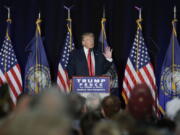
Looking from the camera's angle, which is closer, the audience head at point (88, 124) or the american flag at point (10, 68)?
the audience head at point (88, 124)

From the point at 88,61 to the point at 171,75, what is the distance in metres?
2.18

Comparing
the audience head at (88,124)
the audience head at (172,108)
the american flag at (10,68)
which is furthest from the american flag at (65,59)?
the audience head at (88,124)

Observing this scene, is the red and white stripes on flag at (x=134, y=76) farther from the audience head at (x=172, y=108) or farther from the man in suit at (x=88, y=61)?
the audience head at (x=172, y=108)

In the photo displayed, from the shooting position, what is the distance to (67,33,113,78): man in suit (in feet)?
23.3

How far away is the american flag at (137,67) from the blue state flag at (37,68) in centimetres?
Result: 165

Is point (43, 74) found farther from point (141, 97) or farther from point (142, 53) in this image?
point (141, 97)

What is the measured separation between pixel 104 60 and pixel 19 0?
297 cm

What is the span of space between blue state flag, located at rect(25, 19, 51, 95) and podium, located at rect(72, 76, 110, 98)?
7.15 feet

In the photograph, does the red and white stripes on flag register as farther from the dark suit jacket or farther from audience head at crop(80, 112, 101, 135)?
audience head at crop(80, 112, 101, 135)

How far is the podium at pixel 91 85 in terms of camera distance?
252 inches

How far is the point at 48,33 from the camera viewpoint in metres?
8.91

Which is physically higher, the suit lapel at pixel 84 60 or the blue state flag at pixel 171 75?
the suit lapel at pixel 84 60

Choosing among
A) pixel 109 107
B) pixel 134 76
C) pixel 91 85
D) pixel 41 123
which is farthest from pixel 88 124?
pixel 134 76

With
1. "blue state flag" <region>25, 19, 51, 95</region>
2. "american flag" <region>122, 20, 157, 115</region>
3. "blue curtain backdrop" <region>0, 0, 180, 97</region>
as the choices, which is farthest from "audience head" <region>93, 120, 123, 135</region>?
"blue curtain backdrop" <region>0, 0, 180, 97</region>
